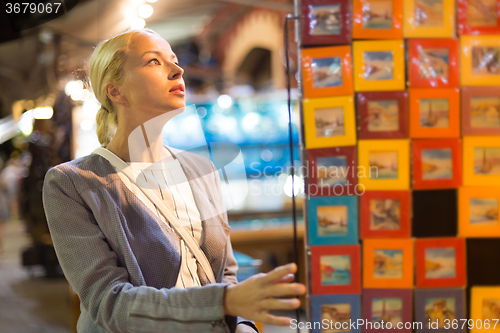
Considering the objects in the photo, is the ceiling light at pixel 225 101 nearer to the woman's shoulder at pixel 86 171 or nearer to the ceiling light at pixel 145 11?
the ceiling light at pixel 145 11

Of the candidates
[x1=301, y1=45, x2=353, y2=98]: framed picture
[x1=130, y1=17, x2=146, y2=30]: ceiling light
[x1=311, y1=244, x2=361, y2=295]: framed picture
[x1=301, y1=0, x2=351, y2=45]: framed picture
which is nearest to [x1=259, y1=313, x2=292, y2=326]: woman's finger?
[x1=311, y1=244, x2=361, y2=295]: framed picture

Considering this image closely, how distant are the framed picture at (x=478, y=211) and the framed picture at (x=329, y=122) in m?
0.37

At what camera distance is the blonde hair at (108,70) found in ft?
3.40

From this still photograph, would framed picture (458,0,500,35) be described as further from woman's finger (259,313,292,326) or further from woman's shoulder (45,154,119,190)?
woman's shoulder (45,154,119,190)

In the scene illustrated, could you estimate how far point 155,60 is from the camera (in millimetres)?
1034

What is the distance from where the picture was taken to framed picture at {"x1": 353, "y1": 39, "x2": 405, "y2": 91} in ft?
3.65

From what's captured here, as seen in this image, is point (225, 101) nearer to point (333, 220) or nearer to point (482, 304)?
point (333, 220)

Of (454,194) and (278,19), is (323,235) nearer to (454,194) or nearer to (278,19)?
(454,194)

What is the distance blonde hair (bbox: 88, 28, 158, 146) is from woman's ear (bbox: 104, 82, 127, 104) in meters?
0.01

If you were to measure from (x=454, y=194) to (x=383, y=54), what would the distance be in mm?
453

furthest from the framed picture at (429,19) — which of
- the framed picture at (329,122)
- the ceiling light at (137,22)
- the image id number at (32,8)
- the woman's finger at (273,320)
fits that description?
the image id number at (32,8)

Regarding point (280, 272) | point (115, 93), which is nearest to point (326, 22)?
point (115, 93)

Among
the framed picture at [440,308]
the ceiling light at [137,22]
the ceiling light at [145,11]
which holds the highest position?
the ceiling light at [145,11]

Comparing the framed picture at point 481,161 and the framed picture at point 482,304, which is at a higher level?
the framed picture at point 481,161
